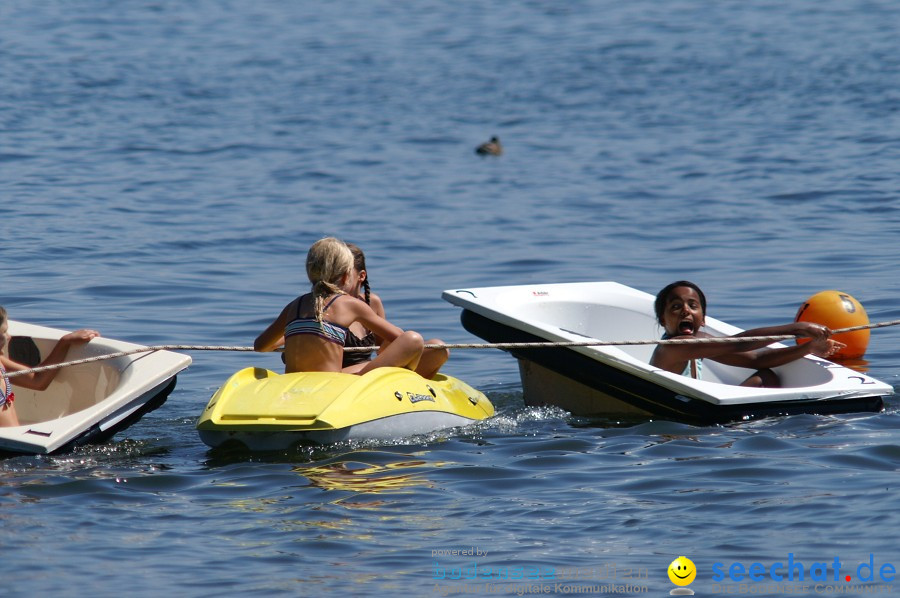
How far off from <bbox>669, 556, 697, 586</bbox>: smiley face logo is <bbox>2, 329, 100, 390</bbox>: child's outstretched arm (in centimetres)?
→ 375

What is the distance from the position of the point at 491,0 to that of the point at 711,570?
→ 31.4 metres

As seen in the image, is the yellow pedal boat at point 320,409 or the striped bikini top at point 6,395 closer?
the yellow pedal boat at point 320,409

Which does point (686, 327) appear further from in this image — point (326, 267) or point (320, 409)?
point (320, 409)

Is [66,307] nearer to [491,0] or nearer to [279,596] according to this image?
[279,596]

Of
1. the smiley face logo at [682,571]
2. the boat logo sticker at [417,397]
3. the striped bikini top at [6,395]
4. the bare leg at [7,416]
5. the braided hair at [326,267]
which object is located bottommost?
the smiley face logo at [682,571]

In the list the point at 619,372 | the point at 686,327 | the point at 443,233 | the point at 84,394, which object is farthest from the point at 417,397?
the point at 443,233

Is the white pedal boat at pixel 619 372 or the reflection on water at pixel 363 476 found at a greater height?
the white pedal boat at pixel 619 372

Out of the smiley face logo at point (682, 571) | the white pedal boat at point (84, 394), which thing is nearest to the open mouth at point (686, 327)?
the smiley face logo at point (682, 571)

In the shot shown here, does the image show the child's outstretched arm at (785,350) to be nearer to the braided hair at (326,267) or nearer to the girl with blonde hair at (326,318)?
the girl with blonde hair at (326,318)

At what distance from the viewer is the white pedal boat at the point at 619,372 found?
7633 millimetres

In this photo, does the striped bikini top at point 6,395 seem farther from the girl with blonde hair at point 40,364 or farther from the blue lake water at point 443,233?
the blue lake water at point 443,233

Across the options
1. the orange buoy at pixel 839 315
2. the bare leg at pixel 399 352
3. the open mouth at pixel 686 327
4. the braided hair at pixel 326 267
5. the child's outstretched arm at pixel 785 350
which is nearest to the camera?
the braided hair at pixel 326 267

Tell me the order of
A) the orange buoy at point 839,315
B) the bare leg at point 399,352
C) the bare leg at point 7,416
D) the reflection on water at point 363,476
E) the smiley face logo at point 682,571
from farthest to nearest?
the orange buoy at point 839,315, the bare leg at point 399,352, the bare leg at point 7,416, the reflection on water at point 363,476, the smiley face logo at point 682,571

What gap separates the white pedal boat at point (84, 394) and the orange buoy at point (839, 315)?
4382 mm
